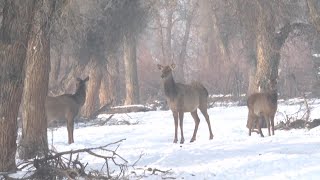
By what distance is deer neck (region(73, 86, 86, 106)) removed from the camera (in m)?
16.8

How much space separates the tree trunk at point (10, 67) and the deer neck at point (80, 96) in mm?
8090

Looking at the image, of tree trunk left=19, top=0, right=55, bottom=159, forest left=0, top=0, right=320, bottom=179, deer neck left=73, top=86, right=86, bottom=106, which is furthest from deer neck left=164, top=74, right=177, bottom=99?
tree trunk left=19, top=0, right=55, bottom=159

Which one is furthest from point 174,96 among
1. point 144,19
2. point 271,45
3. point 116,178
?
point 144,19

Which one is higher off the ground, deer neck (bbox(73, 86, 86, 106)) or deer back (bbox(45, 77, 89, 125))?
deer neck (bbox(73, 86, 86, 106))

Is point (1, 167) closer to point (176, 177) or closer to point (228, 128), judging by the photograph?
point (176, 177)

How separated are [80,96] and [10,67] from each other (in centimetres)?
847

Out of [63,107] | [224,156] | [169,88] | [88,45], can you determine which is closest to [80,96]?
[63,107]

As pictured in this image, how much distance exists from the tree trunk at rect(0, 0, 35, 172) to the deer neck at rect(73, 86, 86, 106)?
809cm

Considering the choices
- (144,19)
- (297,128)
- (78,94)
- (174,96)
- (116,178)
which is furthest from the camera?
(144,19)

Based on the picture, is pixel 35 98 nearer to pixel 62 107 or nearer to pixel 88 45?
pixel 62 107

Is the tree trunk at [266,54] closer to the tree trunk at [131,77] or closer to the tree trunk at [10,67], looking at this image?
the tree trunk at [10,67]

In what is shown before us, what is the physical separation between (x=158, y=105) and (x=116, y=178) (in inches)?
1045

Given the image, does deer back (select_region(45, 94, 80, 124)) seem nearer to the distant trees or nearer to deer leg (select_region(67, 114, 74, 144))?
deer leg (select_region(67, 114, 74, 144))

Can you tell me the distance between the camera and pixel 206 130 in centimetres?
1795
